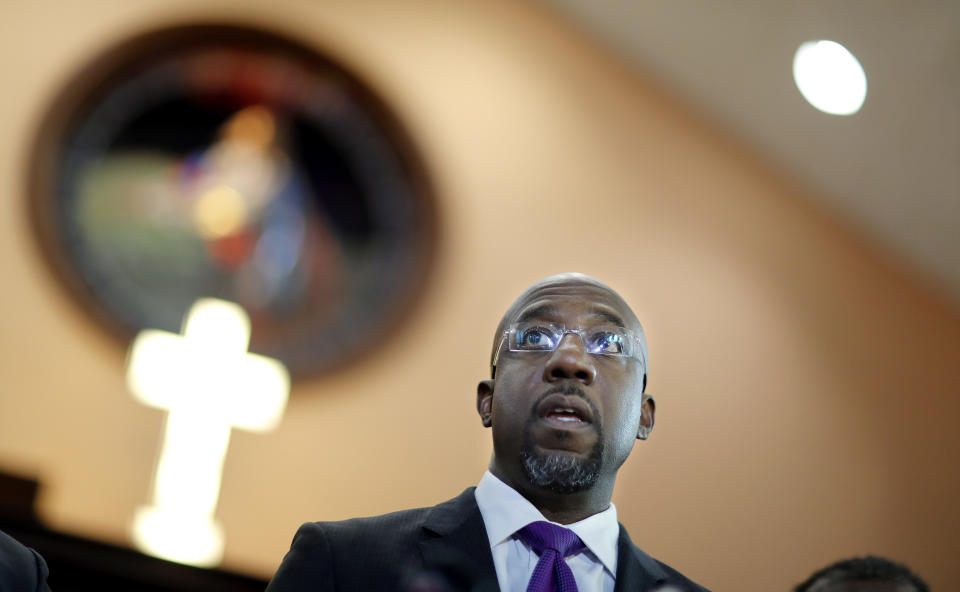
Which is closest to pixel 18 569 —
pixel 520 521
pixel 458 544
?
pixel 458 544

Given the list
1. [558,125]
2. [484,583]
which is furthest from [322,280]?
[484,583]

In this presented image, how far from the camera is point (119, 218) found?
4660mm

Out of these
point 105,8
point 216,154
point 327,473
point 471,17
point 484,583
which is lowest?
point 484,583

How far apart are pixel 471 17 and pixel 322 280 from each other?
1434 millimetres

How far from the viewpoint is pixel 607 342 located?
2111mm

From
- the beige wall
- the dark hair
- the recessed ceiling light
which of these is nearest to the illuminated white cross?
the beige wall

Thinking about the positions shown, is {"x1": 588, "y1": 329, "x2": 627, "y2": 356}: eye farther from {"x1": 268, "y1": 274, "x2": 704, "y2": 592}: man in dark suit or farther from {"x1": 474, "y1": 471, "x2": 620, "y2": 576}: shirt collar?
{"x1": 474, "y1": 471, "x2": 620, "y2": 576}: shirt collar

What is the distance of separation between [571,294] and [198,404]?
270 cm

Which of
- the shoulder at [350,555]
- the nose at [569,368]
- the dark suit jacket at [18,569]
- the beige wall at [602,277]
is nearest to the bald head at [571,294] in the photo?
the nose at [569,368]

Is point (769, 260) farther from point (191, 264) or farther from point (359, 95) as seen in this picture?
point (191, 264)

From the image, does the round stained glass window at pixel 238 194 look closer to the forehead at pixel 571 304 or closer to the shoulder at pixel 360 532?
the forehead at pixel 571 304

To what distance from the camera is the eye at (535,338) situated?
2.10m

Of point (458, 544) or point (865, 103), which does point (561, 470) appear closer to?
point (458, 544)

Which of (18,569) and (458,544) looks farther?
(458,544)
